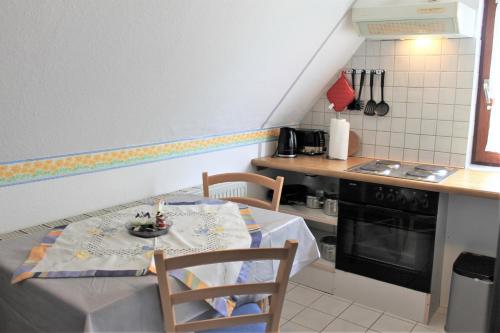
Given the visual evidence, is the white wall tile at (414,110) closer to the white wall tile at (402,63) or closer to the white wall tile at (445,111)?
the white wall tile at (445,111)

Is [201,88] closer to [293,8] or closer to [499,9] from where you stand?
[293,8]

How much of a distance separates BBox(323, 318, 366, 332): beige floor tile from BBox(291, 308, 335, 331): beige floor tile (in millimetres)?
33

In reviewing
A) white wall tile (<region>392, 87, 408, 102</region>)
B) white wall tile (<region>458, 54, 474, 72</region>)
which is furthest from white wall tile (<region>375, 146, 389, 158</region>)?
white wall tile (<region>458, 54, 474, 72</region>)

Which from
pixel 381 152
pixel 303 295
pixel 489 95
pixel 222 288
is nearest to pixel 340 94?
pixel 381 152

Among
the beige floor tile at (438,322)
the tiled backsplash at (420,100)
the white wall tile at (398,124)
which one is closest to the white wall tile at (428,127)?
the tiled backsplash at (420,100)

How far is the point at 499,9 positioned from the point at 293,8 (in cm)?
137

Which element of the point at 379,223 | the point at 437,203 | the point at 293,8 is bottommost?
the point at 379,223

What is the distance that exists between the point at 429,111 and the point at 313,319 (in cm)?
151

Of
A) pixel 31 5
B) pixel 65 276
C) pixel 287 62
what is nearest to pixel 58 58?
pixel 31 5

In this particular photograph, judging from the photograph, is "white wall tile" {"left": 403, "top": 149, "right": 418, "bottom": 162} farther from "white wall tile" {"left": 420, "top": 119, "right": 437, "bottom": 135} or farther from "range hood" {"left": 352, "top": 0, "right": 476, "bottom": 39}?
"range hood" {"left": 352, "top": 0, "right": 476, "bottom": 39}

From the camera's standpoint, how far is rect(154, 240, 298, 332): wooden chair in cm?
132

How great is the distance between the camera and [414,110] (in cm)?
306

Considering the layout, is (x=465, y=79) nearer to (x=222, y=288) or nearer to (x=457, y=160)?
(x=457, y=160)

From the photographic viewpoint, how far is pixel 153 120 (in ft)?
7.63
